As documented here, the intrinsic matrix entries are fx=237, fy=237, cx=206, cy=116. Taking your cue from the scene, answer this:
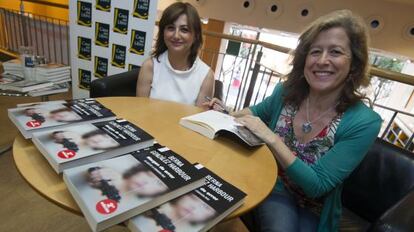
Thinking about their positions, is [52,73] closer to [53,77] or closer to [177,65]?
[53,77]

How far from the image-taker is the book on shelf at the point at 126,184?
471mm

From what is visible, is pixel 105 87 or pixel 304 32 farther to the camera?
pixel 105 87

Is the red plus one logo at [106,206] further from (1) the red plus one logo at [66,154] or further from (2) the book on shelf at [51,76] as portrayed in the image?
(2) the book on shelf at [51,76]

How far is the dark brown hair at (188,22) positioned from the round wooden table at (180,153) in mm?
571

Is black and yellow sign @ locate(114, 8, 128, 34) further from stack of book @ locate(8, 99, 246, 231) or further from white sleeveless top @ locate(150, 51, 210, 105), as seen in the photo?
stack of book @ locate(8, 99, 246, 231)

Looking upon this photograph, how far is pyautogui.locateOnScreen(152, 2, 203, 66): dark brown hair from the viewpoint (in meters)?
1.51

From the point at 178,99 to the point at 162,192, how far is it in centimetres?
116

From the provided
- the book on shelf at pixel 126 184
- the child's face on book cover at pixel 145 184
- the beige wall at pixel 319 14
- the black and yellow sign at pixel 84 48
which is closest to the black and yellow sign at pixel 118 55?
the black and yellow sign at pixel 84 48

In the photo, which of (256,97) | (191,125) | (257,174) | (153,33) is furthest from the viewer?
(256,97)

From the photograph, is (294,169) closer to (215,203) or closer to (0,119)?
(215,203)

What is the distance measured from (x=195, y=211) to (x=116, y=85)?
1.27 meters

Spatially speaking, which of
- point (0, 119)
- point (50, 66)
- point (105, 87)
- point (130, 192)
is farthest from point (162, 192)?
point (0, 119)

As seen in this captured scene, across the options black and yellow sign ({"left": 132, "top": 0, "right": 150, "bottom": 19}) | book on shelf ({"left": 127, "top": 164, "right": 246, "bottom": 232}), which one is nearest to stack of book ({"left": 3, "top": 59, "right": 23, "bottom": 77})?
black and yellow sign ({"left": 132, "top": 0, "right": 150, "bottom": 19})

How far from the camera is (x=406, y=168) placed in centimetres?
107
